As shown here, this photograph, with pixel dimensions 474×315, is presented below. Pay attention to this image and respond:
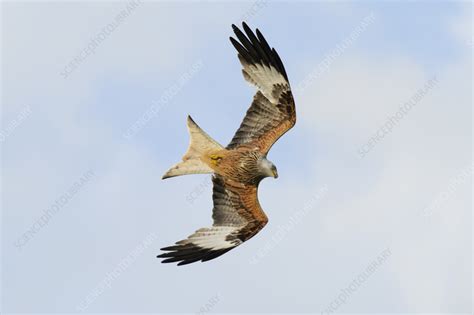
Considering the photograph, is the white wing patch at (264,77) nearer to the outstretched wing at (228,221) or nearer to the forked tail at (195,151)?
the forked tail at (195,151)

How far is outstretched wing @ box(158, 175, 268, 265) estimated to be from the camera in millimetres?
15188

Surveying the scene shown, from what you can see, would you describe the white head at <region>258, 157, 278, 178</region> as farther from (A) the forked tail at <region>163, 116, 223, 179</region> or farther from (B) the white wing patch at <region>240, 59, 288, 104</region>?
(B) the white wing patch at <region>240, 59, 288, 104</region>

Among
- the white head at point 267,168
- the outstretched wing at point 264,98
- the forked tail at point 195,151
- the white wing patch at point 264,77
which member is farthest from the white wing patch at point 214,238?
the white wing patch at point 264,77

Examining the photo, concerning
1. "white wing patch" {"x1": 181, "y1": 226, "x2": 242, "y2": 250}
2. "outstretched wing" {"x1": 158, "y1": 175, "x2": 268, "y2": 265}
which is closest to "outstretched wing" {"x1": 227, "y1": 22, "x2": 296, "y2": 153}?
"outstretched wing" {"x1": 158, "y1": 175, "x2": 268, "y2": 265}

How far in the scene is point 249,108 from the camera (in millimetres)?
15391

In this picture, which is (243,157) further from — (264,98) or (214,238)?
(214,238)

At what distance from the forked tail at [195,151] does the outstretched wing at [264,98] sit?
43 cm

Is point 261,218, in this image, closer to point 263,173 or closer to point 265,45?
point 263,173

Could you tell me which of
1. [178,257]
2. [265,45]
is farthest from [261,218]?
[265,45]

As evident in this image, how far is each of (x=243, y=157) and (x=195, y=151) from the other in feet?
2.74

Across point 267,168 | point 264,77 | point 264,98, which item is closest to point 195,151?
point 267,168

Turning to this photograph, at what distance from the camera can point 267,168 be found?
14688 millimetres

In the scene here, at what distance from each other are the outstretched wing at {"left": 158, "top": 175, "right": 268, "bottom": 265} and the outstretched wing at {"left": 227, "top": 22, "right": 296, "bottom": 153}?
81 centimetres

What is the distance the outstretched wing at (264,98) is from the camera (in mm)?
15182
